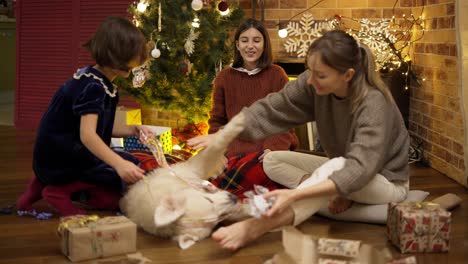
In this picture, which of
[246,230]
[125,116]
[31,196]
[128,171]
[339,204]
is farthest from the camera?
[125,116]

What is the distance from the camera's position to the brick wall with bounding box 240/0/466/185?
11.2 feet

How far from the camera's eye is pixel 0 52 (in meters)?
6.97

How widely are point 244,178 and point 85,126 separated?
0.73m

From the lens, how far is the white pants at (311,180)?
234 cm

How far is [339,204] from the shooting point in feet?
8.52

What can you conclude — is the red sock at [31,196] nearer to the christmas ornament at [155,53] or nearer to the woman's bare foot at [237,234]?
the woman's bare foot at [237,234]

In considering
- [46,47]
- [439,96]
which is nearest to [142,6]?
[46,47]

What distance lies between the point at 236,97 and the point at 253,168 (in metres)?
0.52

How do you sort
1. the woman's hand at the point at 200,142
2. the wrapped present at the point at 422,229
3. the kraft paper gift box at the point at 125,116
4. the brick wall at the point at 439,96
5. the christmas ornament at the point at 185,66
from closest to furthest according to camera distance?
the wrapped present at the point at 422,229, the woman's hand at the point at 200,142, the brick wall at the point at 439,96, the christmas ornament at the point at 185,66, the kraft paper gift box at the point at 125,116

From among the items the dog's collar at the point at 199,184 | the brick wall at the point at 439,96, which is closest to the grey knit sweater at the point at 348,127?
the dog's collar at the point at 199,184

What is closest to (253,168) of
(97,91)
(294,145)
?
(294,145)

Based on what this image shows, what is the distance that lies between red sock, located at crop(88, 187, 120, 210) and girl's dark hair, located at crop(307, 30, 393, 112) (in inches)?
37.5

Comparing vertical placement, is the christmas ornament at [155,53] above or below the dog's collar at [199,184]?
above

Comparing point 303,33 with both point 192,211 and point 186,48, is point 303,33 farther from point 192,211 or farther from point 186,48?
point 192,211
